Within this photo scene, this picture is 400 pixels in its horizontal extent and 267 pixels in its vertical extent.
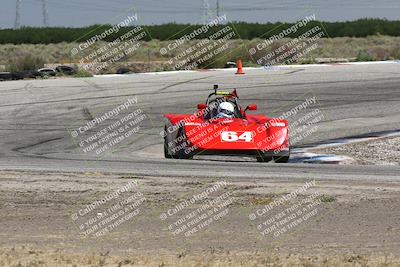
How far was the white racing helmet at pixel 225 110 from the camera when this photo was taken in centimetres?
1692

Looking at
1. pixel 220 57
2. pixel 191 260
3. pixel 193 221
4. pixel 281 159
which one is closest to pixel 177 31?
pixel 220 57

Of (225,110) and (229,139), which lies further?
(225,110)

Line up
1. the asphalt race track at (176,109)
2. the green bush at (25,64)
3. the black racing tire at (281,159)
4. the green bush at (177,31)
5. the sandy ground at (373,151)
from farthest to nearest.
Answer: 1. the green bush at (177,31)
2. the green bush at (25,64)
3. the sandy ground at (373,151)
4. the black racing tire at (281,159)
5. the asphalt race track at (176,109)

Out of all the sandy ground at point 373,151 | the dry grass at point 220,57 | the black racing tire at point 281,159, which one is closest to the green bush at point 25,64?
the dry grass at point 220,57

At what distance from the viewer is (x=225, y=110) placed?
17.0 m

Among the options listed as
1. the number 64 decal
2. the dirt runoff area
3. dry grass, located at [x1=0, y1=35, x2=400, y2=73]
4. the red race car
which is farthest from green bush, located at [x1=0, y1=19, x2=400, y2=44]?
the dirt runoff area

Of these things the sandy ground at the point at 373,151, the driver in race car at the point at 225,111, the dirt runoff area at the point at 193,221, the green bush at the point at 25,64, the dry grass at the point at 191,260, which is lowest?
the green bush at the point at 25,64

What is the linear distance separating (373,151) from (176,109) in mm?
7453

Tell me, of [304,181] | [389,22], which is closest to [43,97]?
[304,181]

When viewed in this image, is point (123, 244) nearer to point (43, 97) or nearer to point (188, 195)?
point (188, 195)

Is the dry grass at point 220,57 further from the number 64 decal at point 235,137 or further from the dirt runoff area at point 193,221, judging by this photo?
the dirt runoff area at point 193,221

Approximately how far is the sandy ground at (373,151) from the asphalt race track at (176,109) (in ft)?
4.42

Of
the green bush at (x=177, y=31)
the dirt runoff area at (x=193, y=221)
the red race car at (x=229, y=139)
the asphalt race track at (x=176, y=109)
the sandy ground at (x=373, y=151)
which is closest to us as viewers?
the dirt runoff area at (x=193, y=221)

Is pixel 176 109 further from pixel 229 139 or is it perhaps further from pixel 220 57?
pixel 220 57
